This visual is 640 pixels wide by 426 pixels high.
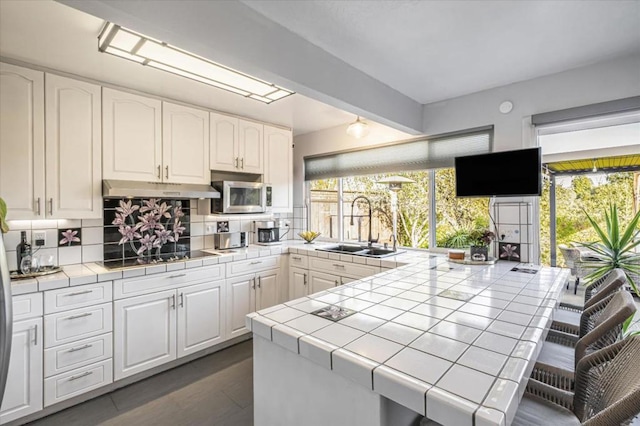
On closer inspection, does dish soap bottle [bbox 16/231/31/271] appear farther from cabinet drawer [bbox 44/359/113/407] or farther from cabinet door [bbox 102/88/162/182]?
cabinet drawer [bbox 44/359/113/407]

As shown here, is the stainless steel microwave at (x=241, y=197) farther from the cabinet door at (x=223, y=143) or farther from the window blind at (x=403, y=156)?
the window blind at (x=403, y=156)

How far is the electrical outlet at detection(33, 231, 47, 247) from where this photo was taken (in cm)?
226

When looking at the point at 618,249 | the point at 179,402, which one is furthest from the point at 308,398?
the point at 618,249

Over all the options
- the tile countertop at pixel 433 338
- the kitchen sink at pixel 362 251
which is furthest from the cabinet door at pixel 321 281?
the tile countertop at pixel 433 338

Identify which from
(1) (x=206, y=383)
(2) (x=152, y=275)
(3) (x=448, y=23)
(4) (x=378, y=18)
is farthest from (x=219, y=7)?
(1) (x=206, y=383)

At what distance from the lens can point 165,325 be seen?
97.0 inches

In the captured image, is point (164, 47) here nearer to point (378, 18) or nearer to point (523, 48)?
point (378, 18)

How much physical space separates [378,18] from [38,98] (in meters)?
2.26

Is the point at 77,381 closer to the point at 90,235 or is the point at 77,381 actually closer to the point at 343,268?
the point at 90,235

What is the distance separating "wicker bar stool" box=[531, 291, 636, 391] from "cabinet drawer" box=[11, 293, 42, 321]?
2.73 m

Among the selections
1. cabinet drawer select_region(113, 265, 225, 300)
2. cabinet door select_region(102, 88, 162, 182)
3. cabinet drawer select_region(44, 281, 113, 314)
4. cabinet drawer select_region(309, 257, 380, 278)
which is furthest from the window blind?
cabinet drawer select_region(44, 281, 113, 314)

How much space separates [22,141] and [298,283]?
8.26ft

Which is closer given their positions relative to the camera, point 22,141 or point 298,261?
point 22,141

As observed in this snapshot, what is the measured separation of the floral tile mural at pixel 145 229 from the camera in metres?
2.63
